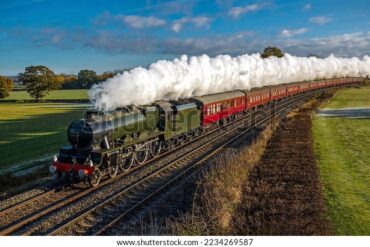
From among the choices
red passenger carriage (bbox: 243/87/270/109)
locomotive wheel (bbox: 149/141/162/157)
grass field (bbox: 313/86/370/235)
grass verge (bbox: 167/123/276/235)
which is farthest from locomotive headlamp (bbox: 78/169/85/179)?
red passenger carriage (bbox: 243/87/270/109)

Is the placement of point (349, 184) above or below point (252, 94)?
below

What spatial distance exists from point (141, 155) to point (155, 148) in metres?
1.53

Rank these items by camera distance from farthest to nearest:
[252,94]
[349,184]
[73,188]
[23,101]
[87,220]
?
[23,101], [252,94], [73,188], [349,184], [87,220]

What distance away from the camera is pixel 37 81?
8738 cm

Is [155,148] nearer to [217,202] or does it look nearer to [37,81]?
[217,202]

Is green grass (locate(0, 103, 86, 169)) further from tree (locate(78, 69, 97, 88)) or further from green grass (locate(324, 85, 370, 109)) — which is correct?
tree (locate(78, 69, 97, 88))

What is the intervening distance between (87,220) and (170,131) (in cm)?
981

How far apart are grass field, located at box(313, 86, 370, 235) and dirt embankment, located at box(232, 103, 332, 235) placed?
1.36 feet

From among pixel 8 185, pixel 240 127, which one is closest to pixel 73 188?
pixel 8 185

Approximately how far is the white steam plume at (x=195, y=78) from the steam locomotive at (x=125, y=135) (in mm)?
700

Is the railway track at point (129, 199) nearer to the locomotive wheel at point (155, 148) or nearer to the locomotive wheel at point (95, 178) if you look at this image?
the locomotive wheel at point (95, 178)

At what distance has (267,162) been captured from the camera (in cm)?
1722

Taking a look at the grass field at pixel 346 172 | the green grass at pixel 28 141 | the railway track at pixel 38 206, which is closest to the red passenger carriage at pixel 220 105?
the grass field at pixel 346 172
